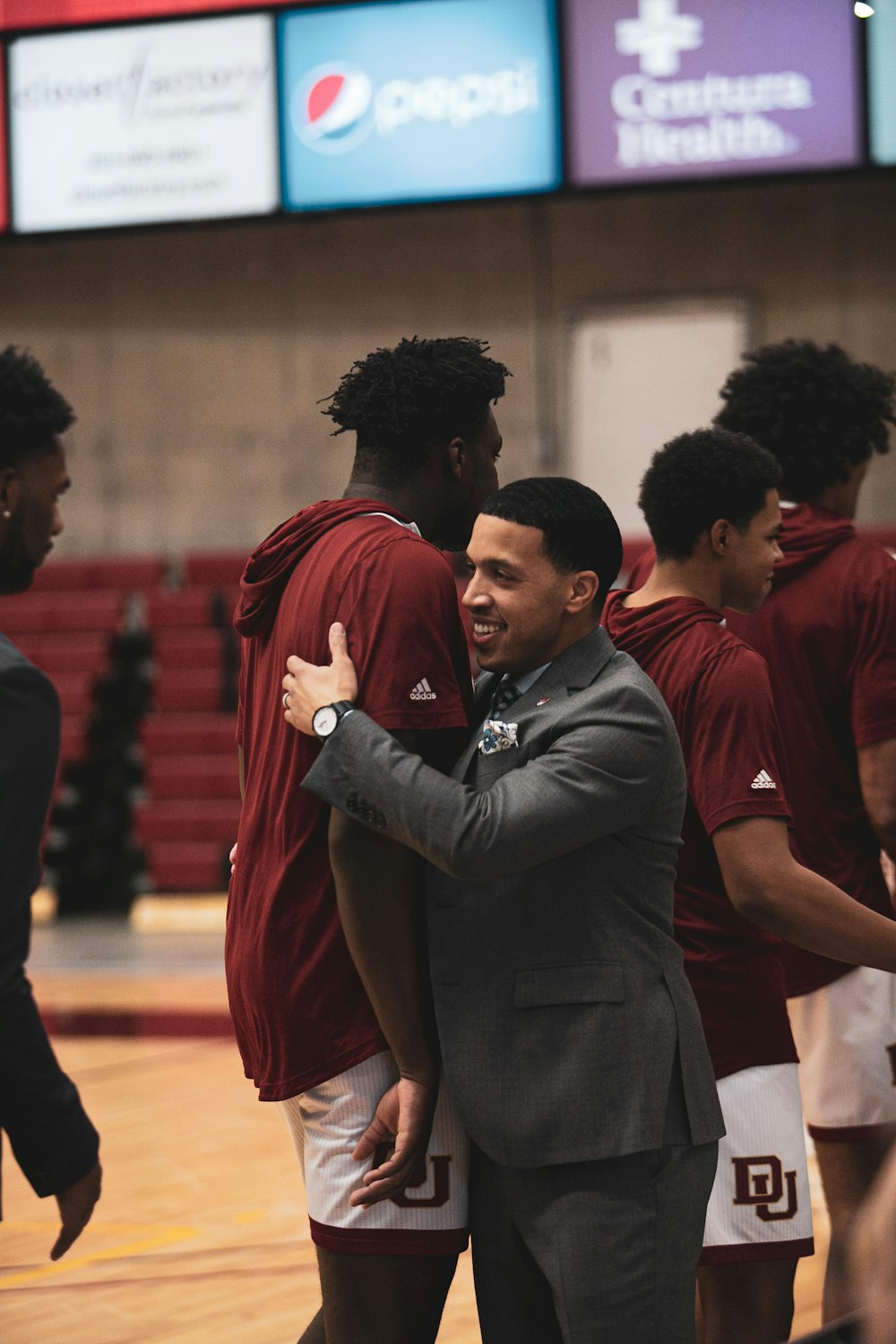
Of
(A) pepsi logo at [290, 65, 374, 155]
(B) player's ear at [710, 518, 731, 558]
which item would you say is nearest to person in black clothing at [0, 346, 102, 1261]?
(B) player's ear at [710, 518, 731, 558]

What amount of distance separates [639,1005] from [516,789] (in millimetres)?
306

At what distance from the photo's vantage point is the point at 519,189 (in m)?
9.76

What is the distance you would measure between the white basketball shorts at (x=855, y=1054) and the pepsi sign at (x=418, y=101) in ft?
24.8

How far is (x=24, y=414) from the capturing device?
238 cm

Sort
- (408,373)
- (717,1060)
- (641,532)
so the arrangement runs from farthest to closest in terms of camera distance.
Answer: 1. (641,532)
2. (717,1060)
3. (408,373)

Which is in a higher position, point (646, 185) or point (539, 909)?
point (646, 185)

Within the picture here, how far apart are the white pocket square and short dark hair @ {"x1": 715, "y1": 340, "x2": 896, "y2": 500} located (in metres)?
Answer: 1.26

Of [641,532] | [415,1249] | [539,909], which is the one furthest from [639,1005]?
[641,532]

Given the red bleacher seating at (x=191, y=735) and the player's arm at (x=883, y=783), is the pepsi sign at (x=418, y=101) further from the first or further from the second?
the player's arm at (x=883, y=783)

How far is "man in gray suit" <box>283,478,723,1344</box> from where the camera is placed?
195 centimetres

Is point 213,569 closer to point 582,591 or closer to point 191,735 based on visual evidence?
point 191,735

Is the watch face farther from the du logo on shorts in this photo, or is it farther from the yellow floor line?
the yellow floor line

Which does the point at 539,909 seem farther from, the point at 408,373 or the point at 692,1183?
the point at 408,373

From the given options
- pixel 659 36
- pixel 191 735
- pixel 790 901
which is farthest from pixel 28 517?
pixel 191 735
